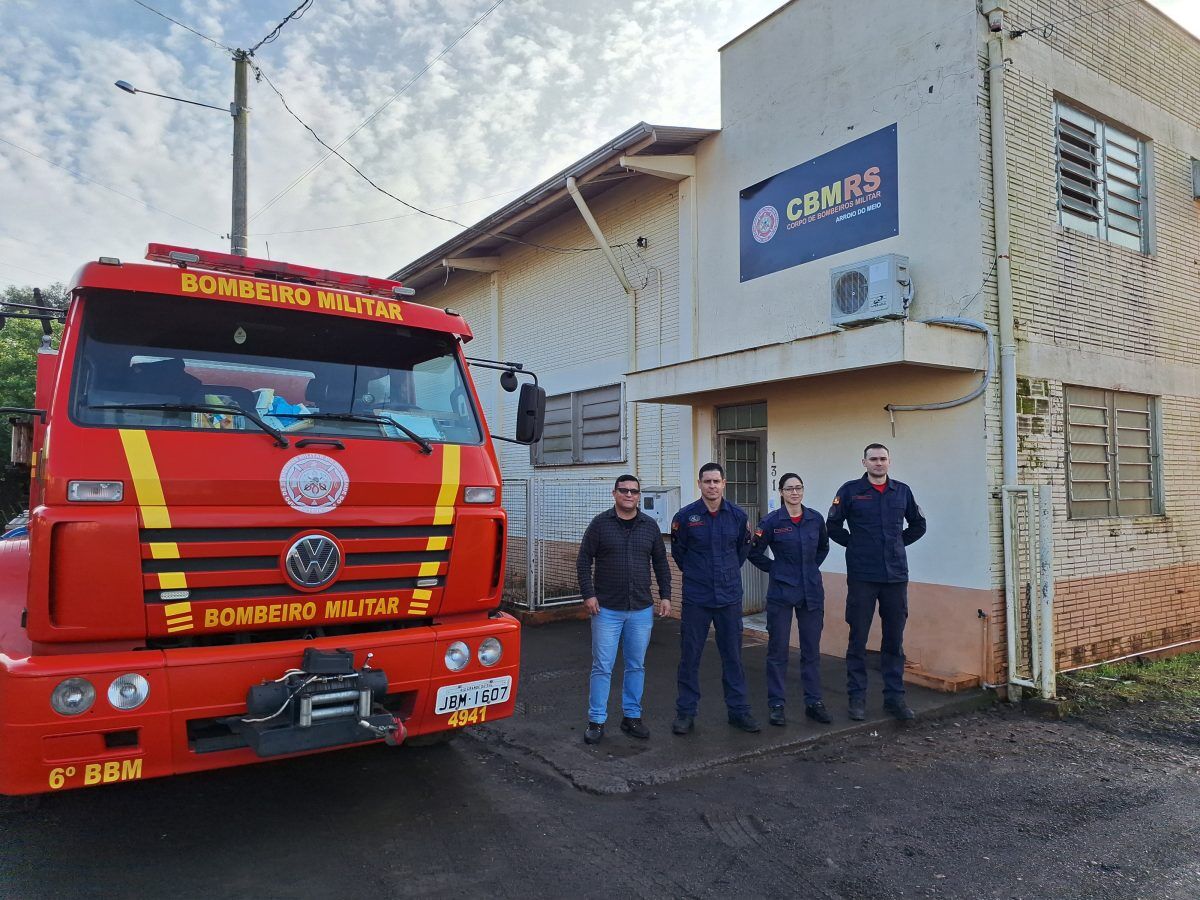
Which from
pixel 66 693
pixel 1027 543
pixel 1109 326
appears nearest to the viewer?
pixel 66 693

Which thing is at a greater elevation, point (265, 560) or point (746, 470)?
point (746, 470)

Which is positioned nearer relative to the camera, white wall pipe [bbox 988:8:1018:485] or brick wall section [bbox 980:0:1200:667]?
white wall pipe [bbox 988:8:1018:485]

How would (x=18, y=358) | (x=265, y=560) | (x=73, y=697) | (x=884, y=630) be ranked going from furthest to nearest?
1. (x=18, y=358)
2. (x=884, y=630)
3. (x=265, y=560)
4. (x=73, y=697)

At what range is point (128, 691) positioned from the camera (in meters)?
3.29

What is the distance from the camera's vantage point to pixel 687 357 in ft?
32.5

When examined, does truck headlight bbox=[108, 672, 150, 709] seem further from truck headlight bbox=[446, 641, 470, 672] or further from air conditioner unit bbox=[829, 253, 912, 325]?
air conditioner unit bbox=[829, 253, 912, 325]

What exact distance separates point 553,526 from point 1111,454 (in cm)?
716

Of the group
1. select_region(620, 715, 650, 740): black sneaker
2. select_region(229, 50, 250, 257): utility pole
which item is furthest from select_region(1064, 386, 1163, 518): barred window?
select_region(229, 50, 250, 257): utility pole

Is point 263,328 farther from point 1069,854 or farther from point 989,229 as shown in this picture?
point 989,229

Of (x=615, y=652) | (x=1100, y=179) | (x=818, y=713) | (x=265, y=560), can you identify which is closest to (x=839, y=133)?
(x=1100, y=179)

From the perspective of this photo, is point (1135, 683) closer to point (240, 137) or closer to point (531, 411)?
point (531, 411)

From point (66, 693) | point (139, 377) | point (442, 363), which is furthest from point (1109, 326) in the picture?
point (66, 693)

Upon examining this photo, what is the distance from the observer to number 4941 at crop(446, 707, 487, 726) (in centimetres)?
414

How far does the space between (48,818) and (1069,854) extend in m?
5.18
